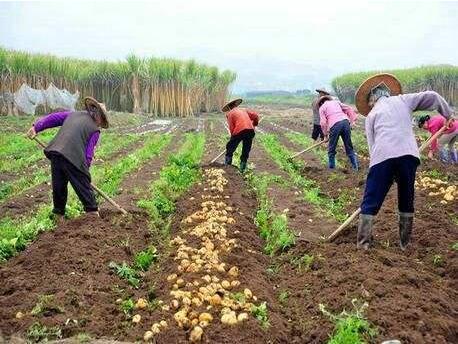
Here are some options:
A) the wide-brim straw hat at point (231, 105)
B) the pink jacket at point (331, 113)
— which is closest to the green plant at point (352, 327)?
the pink jacket at point (331, 113)

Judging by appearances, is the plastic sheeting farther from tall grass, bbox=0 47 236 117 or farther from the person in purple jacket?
the person in purple jacket

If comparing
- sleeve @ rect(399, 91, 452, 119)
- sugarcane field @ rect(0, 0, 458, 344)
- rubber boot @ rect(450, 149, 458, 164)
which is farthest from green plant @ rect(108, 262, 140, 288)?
rubber boot @ rect(450, 149, 458, 164)

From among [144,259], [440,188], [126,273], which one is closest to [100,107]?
[144,259]

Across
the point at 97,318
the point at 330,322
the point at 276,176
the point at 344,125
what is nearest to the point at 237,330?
the point at 330,322

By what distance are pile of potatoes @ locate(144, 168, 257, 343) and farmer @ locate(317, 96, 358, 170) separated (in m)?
4.34

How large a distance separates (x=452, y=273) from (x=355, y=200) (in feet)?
10.9

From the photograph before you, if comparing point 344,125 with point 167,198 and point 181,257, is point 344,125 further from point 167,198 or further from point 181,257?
point 181,257

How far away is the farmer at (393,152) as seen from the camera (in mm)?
5863

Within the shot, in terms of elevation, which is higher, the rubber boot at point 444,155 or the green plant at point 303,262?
the rubber boot at point 444,155

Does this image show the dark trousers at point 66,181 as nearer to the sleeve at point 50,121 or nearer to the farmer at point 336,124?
the sleeve at point 50,121

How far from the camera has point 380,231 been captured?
23.0 ft

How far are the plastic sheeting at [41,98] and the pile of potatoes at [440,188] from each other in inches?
746

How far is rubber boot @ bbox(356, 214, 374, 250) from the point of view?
6.05 m

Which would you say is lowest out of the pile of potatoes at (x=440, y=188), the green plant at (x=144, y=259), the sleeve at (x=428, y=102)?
the green plant at (x=144, y=259)
